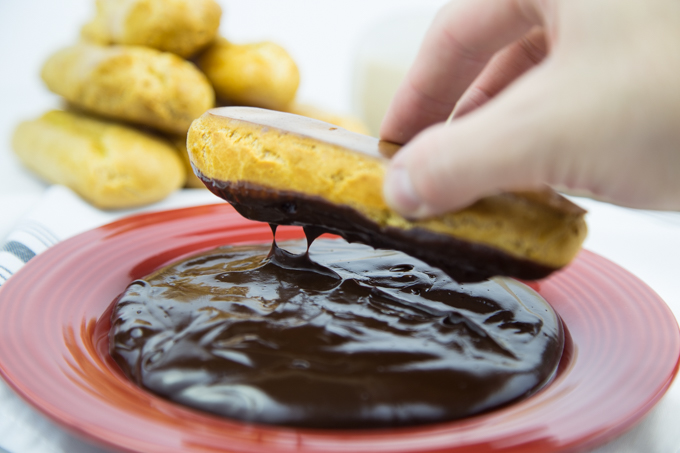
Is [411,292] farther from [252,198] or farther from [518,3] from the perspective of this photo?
[518,3]

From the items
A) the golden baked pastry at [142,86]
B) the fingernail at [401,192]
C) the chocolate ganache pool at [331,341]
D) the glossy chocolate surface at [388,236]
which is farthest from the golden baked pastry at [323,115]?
the fingernail at [401,192]

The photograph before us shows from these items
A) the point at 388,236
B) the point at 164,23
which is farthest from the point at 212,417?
the point at 164,23

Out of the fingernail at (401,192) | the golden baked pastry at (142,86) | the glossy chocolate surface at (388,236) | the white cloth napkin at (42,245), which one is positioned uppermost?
the fingernail at (401,192)

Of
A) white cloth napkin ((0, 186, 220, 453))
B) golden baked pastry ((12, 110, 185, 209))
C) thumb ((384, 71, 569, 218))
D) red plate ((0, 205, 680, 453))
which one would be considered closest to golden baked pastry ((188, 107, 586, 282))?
thumb ((384, 71, 569, 218))

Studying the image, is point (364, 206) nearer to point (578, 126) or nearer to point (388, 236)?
point (388, 236)

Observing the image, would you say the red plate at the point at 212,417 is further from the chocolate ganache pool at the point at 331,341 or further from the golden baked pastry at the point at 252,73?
the golden baked pastry at the point at 252,73

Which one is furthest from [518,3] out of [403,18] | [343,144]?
[403,18]
